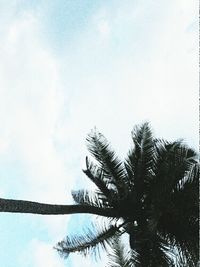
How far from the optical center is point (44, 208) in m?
12.7

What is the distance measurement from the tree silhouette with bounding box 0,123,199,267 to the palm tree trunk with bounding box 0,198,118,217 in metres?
0.03

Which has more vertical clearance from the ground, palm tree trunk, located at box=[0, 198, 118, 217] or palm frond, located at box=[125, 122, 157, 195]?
palm frond, located at box=[125, 122, 157, 195]

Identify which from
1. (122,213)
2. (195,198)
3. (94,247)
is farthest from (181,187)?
(94,247)

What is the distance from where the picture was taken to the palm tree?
15.1m

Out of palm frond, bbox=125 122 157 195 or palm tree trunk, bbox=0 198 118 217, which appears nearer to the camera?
palm tree trunk, bbox=0 198 118 217

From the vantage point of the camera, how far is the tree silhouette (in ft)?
49.3

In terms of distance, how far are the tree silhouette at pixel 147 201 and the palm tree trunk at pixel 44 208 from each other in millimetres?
31

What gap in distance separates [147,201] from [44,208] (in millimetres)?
4195

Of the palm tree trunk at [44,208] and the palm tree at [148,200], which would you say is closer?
the palm tree trunk at [44,208]

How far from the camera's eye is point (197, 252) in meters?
14.8

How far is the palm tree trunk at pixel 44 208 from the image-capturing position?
11.0 metres

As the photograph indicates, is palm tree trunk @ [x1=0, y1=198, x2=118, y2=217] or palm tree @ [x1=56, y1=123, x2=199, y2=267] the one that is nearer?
palm tree trunk @ [x1=0, y1=198, x2=118, y2=217]

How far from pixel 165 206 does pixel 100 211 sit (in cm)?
185

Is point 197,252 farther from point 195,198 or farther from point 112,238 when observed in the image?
point 112,238
